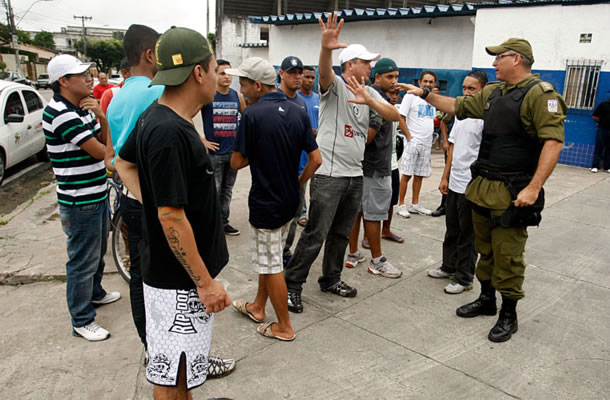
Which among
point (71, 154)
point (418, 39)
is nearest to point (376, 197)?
point (71, 154)

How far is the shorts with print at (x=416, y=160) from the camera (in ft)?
21.1

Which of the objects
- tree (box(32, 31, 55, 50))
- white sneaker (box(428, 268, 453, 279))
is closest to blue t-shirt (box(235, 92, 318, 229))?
white sneaker (box(428, 268, 453, 279))

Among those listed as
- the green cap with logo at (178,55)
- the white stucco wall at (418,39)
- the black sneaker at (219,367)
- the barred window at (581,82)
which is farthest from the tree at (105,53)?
the green cap with logo at (178,55)

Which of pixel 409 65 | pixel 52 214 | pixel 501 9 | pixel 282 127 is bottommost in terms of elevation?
pixel 52 214

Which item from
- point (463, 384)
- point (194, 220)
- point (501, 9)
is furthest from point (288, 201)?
point (501, 9)

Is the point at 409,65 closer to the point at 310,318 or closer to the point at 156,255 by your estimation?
the point at 310,318

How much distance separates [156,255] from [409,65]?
12396mm

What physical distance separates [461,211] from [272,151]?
6.37 feet

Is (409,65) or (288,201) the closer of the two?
(288,201)

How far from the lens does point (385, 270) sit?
4.48 metres

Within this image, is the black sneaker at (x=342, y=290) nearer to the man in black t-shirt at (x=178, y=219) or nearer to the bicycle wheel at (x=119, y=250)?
Answer: the bicycle wheel at (x=119, y=250)

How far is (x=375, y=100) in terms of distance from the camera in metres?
3.56

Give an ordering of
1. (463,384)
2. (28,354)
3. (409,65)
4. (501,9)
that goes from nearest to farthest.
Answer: (463,384) < (28,354) < (501,9) < (409,65)

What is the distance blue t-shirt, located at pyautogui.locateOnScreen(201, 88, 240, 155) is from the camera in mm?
5199
